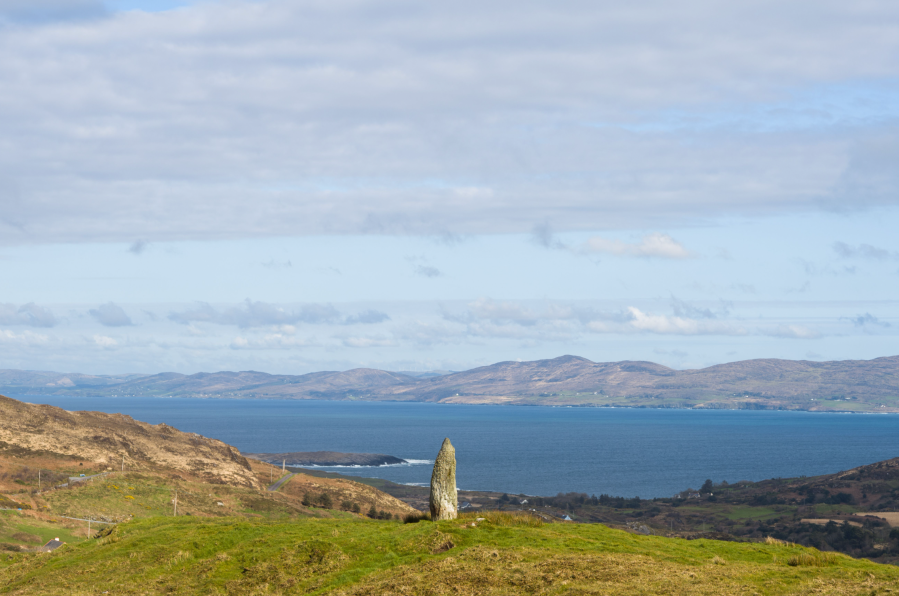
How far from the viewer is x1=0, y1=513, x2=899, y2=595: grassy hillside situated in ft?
74.2

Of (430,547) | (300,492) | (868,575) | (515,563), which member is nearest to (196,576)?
(430,547)

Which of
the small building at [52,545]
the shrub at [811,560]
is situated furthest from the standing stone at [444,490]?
the small building at [52,545]

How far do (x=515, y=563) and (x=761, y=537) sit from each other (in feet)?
295

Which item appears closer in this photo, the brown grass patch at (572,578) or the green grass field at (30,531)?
the brown grass patch at (572,578)

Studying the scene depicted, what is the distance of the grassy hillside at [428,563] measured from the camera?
74.2 ft

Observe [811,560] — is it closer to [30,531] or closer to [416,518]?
[416,518]

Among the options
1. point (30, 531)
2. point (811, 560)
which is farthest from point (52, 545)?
point (811, 560)

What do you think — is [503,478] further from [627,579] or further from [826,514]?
[627,579]

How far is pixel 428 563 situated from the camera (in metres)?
25.0

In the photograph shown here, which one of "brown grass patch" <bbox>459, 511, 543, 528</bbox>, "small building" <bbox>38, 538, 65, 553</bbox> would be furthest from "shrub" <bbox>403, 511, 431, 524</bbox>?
"small building" <bbox>38, 538, 65, 553</bbox>

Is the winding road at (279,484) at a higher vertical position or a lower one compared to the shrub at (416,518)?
lower

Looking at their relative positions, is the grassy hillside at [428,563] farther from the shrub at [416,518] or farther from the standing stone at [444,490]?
the standing stone at [444,490]

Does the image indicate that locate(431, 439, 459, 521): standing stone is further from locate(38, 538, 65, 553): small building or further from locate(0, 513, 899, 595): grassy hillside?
locate(38, 538, 65, 553): small building

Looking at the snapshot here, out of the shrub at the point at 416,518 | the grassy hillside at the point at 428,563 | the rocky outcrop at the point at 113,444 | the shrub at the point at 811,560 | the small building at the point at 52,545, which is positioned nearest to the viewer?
the grassy hillside at the point at 428,563
